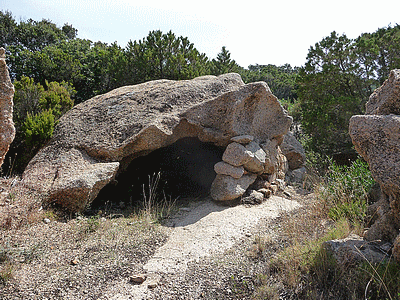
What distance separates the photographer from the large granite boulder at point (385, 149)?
3375 mm

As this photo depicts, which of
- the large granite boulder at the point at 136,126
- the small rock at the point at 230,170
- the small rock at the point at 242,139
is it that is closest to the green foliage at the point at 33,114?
the large granite boulder at the point at 136,126

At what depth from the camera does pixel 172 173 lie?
8477mm

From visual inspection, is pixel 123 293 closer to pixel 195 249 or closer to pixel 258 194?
pixel 195 249

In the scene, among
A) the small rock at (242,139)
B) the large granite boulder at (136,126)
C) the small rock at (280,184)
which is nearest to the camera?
the large granite boulder at (136,126)

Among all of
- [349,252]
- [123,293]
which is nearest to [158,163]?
[123,293]

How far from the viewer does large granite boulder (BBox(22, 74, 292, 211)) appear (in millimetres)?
5586

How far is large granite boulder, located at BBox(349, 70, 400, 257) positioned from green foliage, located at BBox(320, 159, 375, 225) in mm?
611

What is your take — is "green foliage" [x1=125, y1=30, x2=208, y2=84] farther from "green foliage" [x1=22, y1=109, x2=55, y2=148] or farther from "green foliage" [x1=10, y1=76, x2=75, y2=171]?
"green foliage" [x1=22, y1=109, x2=55, y2=148]

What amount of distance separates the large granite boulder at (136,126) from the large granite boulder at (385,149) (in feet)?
11.4

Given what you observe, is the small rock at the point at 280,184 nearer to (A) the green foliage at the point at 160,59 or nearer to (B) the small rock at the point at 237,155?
(B) the small rock at the point at 237,155

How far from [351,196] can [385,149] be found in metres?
1.77

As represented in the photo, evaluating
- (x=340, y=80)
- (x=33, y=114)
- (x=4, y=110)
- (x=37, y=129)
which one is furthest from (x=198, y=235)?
(x=340, y=80)

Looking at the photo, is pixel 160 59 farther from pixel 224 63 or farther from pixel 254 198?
pixel 254 198

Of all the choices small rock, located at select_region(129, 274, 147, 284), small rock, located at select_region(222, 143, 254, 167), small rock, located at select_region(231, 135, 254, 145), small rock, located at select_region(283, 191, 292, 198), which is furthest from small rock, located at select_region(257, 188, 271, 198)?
small rock, located at select_region(129, 274, 147, 284)
